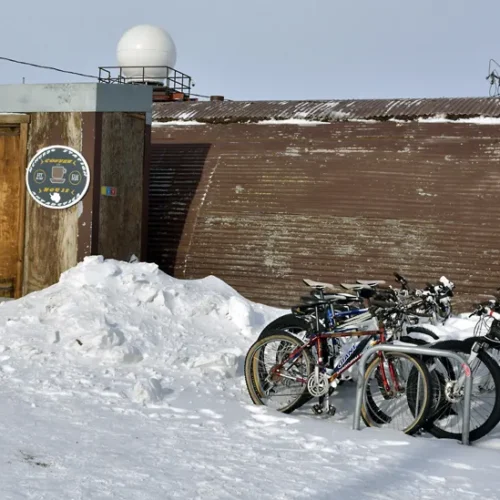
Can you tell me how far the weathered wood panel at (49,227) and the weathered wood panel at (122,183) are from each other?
0.38m

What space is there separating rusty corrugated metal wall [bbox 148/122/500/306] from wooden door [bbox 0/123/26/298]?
226 cm

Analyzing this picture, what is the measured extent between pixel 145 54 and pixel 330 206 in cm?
1405

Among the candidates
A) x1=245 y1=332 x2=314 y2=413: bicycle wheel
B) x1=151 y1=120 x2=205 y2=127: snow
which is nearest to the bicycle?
x1=245 y1=332 x2=314 y2=413: bicycle wheel

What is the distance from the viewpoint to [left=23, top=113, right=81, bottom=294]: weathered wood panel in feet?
35.4

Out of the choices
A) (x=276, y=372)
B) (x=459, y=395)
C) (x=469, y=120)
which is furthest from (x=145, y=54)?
(x=459, y=395)

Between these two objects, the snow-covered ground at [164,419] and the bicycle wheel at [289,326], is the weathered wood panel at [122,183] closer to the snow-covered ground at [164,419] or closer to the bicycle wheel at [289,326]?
the snow-covered ground at [164,419]

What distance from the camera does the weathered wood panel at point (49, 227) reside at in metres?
10.8

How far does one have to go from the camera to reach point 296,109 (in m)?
15.1

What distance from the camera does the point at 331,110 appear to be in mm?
14789

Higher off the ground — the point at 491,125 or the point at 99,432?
the point at 491,125

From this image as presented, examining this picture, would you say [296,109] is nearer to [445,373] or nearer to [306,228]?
[306,228]

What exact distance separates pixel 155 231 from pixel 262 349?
5.57 m

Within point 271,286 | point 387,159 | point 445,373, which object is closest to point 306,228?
point 271,286

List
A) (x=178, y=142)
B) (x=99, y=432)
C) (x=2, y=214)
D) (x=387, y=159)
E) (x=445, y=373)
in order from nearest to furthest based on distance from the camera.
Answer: (x=99, y=432) < (x=445, y=373) < (x=2, y=214) < (x=387, y=159) < (x=178, y=142)
